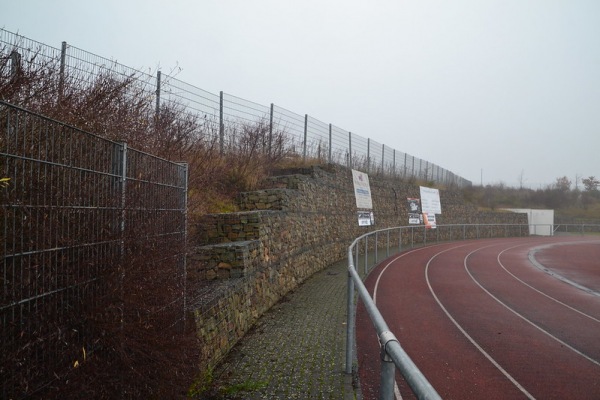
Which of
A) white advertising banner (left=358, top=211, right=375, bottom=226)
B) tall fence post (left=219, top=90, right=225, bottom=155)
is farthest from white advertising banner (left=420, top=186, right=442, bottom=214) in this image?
tall fence post (left=219, top=90, right=225, bottom=155)

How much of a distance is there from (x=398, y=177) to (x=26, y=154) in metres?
27.5

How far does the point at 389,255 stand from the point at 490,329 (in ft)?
36.5

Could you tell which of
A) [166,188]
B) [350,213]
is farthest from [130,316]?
[350,213]

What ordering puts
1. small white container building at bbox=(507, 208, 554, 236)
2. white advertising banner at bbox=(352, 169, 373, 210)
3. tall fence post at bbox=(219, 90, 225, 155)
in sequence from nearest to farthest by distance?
tall fence post at bbox=(219, 90, 225, 155) → white advertising banner at bbox=(352, 169, 373, 210) → small white container building at bbox=(507, 208, 554, 236)

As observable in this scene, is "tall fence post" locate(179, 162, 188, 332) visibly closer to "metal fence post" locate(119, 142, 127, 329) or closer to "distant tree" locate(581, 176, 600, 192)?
"metal fence post" locate(119, 142, 127, 329)

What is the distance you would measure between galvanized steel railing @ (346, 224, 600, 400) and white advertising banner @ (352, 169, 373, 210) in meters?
1.44

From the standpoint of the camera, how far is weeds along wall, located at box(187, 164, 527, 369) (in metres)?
5.97

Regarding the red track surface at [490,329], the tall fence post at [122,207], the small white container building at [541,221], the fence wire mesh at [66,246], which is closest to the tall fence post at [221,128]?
the red track surface at [490,329]

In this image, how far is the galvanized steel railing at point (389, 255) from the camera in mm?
1910

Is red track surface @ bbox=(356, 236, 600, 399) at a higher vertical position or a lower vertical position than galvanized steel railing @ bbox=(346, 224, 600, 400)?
lower

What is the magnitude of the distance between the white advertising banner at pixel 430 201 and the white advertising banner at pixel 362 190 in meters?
8.12

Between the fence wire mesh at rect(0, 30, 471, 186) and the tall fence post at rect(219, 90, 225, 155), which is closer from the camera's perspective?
the fence wire mesh at rect(0, 30, 471, 186)

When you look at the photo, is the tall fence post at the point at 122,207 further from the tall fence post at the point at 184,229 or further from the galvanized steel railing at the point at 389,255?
the galvanized steel railing at the point at 389,255

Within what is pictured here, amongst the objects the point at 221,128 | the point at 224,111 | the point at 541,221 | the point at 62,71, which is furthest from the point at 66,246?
the point at 541,221
